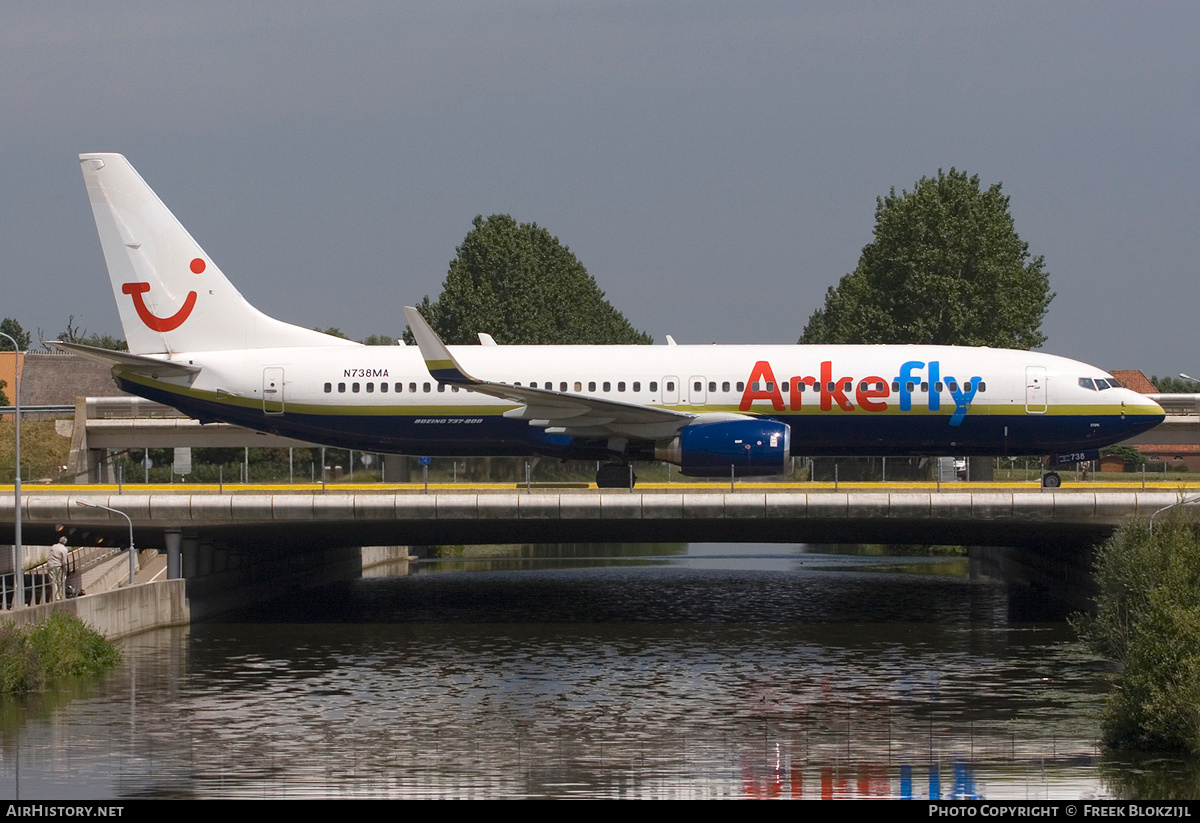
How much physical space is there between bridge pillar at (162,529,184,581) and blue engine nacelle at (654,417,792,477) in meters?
20.9

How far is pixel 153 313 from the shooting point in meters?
59.8

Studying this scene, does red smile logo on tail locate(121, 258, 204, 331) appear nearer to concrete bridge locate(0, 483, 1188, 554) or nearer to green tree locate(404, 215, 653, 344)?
concrete bridge locate(0, 483, 1188, 554)

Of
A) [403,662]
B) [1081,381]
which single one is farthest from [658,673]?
[1081,381]

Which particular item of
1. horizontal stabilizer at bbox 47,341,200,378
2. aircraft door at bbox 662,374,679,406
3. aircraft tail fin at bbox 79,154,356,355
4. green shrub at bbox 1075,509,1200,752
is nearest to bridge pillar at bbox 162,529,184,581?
horizontal stabilizer at bbox 47,341,200,378

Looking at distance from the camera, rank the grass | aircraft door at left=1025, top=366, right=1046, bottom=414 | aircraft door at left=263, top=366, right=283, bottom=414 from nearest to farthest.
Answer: aircraft door at left=1025, top=366, right=1046, bottom=414, aircraft door at left=263, top=366, right=283, bottom=414, the grass

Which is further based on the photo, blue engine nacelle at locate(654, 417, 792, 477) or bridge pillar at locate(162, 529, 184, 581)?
bridge pillar at locate(162, 529, 184, 581)

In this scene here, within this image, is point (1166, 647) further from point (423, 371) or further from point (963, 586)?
point (963, 586)

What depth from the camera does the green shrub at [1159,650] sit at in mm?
34625

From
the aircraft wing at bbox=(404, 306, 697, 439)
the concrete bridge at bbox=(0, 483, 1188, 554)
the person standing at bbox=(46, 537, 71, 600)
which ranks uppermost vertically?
the aircraft wing at bbox=(404, 306, 697, 439)

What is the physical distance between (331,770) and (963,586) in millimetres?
54104

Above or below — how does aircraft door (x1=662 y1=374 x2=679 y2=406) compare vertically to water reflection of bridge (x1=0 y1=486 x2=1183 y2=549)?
above

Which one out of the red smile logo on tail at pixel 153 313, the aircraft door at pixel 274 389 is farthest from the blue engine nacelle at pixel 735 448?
the red smile logo on tail at pixel 153 313

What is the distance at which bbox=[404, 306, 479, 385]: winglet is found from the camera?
50.2m

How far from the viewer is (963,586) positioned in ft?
266
